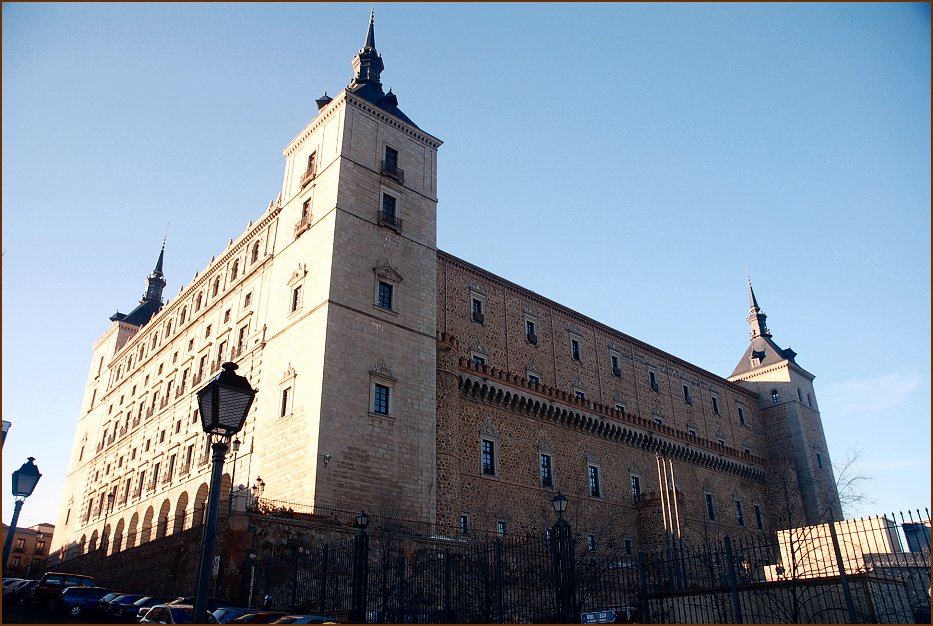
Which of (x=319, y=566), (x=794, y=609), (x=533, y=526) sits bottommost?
(x=794, y=609)

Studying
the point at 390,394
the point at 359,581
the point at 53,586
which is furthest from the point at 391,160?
the point at 359,581

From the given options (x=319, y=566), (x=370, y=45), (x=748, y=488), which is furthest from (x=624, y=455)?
(x=370, y=45)

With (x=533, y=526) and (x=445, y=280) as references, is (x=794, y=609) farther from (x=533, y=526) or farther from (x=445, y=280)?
(x=445, y=280)

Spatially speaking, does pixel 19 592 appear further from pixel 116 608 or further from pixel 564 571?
pixel 564 571

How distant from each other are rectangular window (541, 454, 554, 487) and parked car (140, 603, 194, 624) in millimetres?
21658

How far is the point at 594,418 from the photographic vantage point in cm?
3916

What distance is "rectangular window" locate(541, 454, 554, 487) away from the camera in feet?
117

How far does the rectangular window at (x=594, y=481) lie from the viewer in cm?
3784

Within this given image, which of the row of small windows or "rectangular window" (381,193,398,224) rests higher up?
"rectangular window" (381,193,398,224)

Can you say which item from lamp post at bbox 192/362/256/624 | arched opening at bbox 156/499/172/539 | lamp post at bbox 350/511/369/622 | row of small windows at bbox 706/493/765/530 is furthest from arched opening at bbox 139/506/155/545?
lamp post at bbox 192/362/256/624

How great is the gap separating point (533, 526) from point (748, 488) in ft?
75.8

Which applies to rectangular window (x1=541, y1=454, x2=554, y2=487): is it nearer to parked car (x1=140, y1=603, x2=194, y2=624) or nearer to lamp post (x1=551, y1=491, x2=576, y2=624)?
parked car (x1=140, y1=603, x2=194, y2=624)

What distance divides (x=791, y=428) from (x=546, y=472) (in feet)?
90.4

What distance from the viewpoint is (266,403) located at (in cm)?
3042
